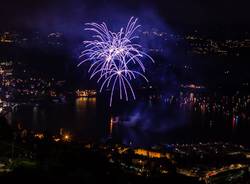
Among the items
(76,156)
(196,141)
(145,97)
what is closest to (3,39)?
(145,97)

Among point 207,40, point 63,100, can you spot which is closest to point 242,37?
point 207,40

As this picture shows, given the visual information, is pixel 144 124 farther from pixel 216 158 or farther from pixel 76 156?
pixel 76 156

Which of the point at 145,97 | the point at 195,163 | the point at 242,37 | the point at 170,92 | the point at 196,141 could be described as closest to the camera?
the point at 195,163

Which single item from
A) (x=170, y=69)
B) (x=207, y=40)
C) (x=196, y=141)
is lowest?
(x=196, y=141)

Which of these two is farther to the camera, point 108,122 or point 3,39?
point 3,39

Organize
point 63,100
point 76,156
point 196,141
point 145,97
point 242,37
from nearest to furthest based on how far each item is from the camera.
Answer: point 76,156, point 196,141, point 63,100, point 145,97, point 242,37

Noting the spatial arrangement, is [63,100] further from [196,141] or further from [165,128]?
[196,141]

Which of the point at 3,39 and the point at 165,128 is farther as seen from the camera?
the point at 3,39

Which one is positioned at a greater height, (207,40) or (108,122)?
(207,40)

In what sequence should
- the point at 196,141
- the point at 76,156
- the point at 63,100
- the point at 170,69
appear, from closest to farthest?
1. the point at 76,156
2. the point at 196,141
3. the point at 63,100
4. the point at 170,69
